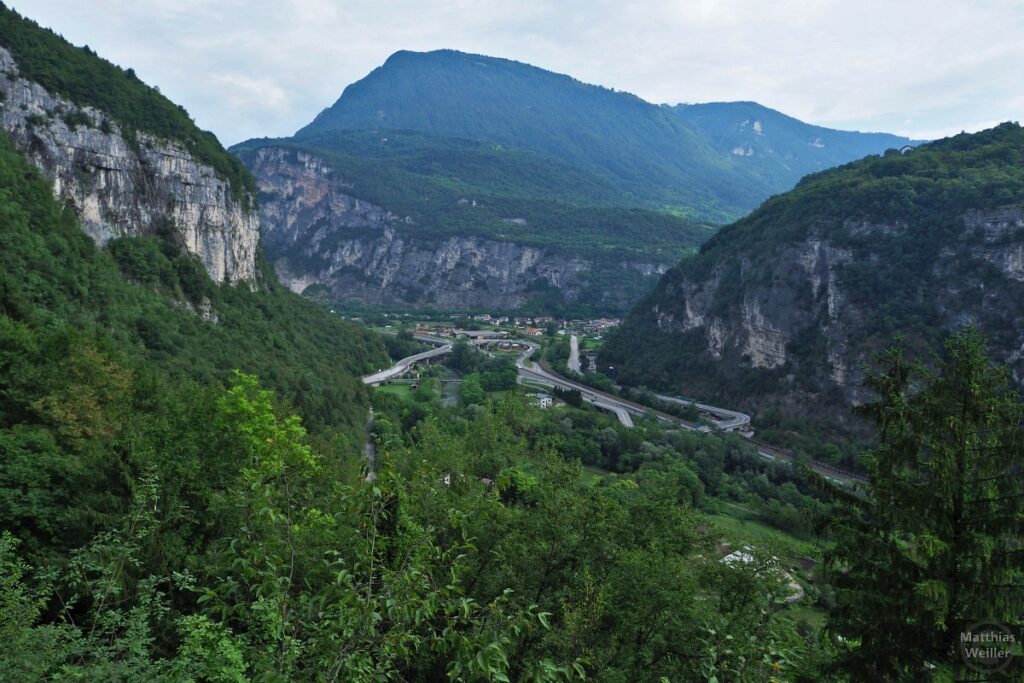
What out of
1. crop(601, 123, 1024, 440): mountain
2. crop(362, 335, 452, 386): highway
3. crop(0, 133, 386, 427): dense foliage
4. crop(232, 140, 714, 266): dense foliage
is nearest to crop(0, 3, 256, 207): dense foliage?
crop(0, 133, 386, 427): dense foliage

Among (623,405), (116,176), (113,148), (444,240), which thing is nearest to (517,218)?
(444,240)

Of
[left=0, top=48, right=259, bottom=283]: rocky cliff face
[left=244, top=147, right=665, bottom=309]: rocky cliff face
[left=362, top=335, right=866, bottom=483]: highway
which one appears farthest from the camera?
[left=244, top=147, right=665, bottom=309]: rocky cliff face

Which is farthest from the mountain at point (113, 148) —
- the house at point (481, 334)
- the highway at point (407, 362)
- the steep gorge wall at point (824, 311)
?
the house at point (481, 334)

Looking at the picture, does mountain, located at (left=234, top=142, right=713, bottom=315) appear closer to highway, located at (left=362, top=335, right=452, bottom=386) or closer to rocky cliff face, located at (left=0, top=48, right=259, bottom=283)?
highway, located at (left=362, top=335, right=452, bottom=386)

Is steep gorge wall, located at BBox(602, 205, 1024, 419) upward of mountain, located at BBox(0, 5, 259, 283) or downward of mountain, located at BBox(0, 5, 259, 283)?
downward

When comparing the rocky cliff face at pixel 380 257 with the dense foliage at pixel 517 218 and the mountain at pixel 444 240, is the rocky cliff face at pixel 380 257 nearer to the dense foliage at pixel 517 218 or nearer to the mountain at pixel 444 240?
the mountain at pixel 444 240

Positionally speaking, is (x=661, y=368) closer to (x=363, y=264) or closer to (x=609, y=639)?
(x=609, y=639)
